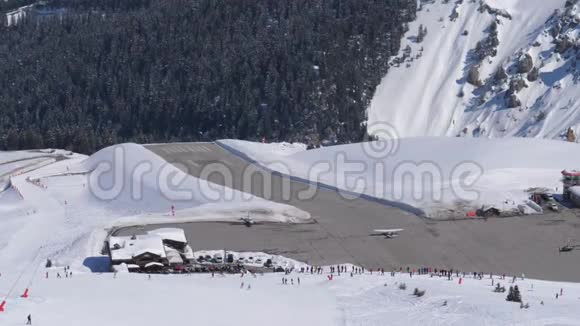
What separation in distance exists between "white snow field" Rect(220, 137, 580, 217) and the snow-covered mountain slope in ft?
107

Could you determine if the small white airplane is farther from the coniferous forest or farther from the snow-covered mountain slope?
the coniferous forest

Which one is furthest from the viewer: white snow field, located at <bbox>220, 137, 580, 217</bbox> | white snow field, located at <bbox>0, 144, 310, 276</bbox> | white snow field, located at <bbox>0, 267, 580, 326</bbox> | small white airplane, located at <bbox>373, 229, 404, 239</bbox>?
white snow field, located at <bbox>220, 137, 580, 217</bbox>

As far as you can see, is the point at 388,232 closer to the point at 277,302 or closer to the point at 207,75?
the point at 277,302

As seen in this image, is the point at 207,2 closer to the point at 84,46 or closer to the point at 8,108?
the point at 84,46

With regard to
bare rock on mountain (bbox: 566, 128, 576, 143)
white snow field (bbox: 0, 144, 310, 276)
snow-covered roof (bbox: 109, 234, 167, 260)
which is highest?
bare rock on mountain (bbox: 566, 128, 576, 143)

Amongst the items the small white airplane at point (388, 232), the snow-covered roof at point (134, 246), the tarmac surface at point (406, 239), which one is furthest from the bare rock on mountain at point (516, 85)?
the snow-covered roof at point (134, 246)

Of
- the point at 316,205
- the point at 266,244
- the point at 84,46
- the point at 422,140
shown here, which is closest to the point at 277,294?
the point at 266,244

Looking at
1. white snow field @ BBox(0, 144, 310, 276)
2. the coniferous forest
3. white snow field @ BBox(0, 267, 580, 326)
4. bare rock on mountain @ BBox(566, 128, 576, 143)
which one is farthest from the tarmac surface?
the coniferous forest

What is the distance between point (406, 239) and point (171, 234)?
17.1 metres

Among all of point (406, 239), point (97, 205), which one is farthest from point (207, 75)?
point (406, 239)

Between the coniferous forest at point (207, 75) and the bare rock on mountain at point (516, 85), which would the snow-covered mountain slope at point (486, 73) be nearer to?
the bare rock on mountain at point (516, 85)

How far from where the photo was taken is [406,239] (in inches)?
2655

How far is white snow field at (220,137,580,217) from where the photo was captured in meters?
77.0

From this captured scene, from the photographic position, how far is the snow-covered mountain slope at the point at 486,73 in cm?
12681
